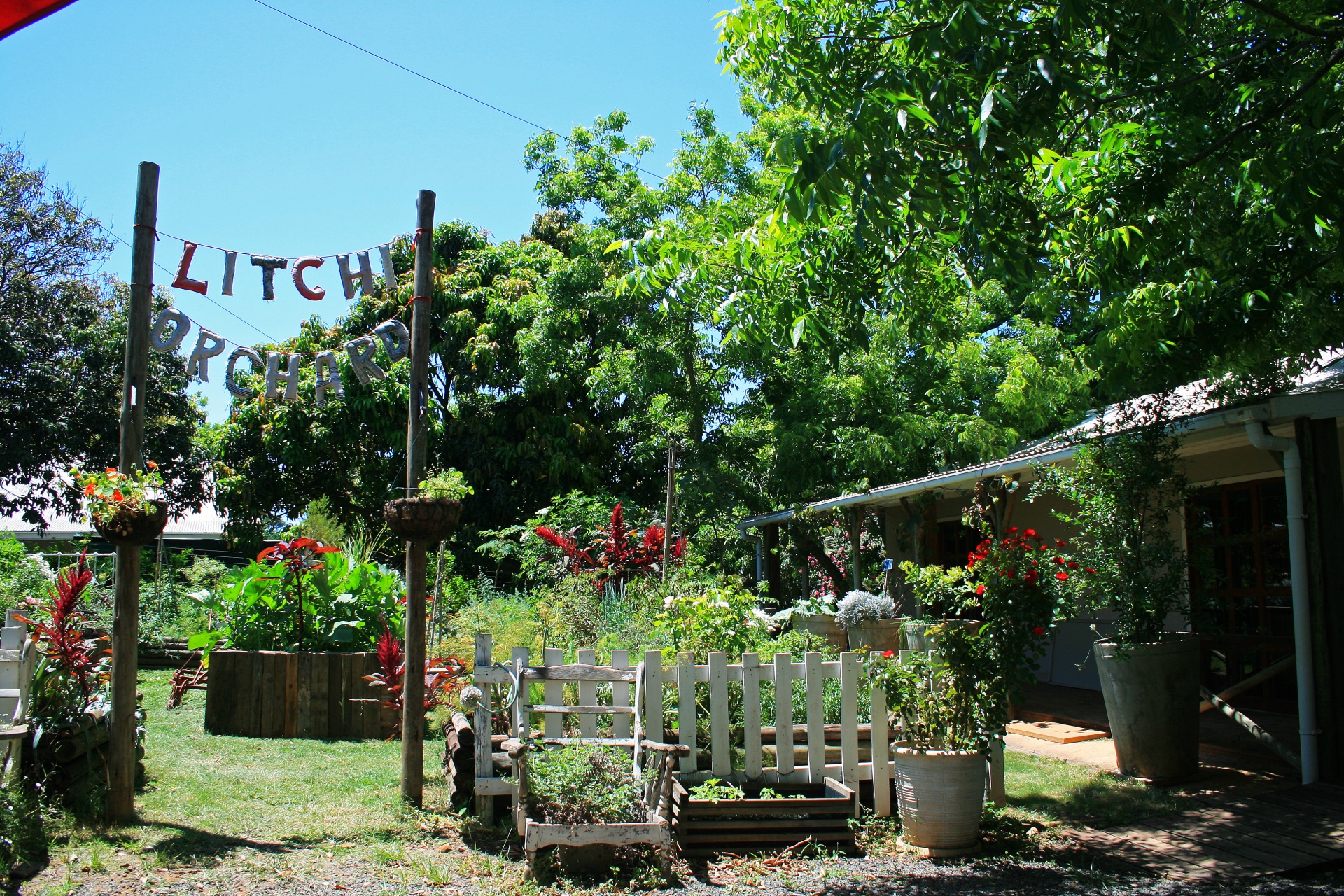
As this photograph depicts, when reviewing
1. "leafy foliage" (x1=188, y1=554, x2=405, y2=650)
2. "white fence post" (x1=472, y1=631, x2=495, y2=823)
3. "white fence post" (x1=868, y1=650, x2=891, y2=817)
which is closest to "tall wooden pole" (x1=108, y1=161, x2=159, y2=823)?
"white fence post" (x1=472, y1=631, x2=495, y2=823)

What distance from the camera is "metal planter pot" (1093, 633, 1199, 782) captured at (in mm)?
5715

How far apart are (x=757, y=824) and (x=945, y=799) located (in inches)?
38.8

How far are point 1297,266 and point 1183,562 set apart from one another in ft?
6.74

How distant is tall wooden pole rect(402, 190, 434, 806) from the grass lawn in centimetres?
27

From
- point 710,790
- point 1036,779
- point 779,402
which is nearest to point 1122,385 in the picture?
point 1036,779

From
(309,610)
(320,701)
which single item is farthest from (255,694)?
(309,610)

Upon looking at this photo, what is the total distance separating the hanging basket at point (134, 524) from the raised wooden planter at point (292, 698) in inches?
113

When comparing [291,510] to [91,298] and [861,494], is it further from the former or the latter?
[861,494]

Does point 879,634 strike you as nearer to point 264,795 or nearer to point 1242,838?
point 1242,838

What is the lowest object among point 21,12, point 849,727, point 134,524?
point 849,727

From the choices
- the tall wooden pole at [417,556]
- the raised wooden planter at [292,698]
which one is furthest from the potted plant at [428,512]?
the raised wooden planter at [292,698]

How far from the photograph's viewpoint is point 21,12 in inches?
88.8

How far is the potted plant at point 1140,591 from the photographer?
18.8 feet

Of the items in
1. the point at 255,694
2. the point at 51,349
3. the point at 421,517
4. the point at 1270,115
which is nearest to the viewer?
the point at 1270,115
